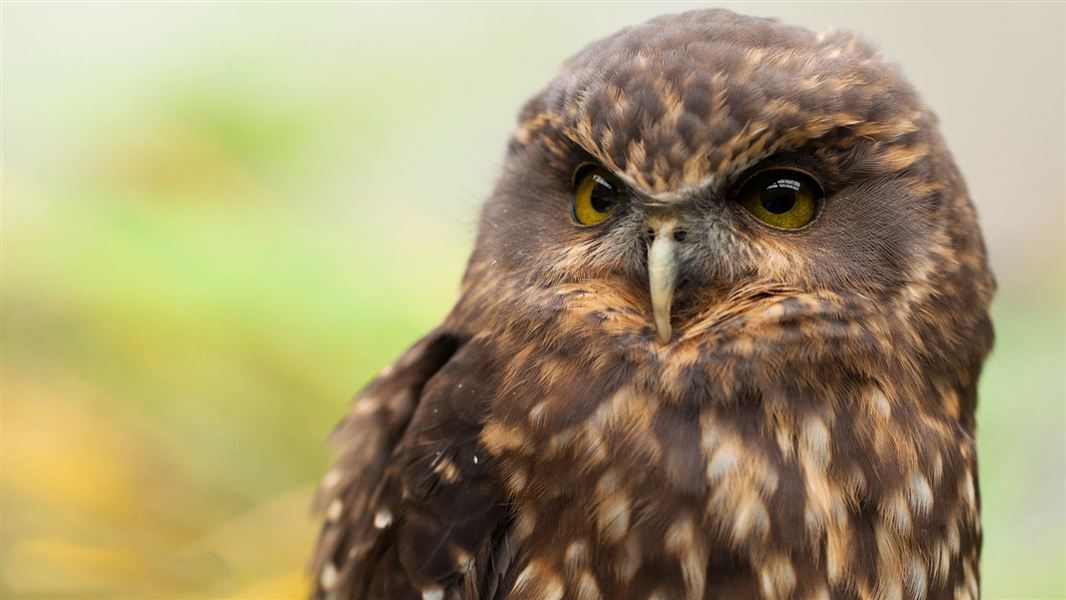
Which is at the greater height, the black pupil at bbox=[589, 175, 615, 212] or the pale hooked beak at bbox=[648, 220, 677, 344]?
the black pupil at bbox=[589, 175, 615, 212]

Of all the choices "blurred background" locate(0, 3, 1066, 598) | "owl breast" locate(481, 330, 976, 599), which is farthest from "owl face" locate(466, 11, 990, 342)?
"blurred background" locate(0, 3, 1066, 598)

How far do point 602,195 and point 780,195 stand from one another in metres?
0.26

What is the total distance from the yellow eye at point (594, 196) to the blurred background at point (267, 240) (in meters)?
0.39

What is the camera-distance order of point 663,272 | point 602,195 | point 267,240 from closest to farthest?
point 663,272 < point 602,195 < point 267,240

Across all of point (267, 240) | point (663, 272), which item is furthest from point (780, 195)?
point (267, 240)

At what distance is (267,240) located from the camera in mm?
3004

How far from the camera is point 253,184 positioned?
3041 mm

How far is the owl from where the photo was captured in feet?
Answer: 4.68

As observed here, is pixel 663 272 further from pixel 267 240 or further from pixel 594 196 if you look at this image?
pixel 267 240

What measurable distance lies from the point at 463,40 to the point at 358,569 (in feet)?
7.61

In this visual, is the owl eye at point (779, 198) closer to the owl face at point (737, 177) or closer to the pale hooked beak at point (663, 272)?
the owl face at point (737, 177)

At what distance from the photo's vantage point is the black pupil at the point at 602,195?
152 centimetres

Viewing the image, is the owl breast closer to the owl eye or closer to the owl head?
the owl head

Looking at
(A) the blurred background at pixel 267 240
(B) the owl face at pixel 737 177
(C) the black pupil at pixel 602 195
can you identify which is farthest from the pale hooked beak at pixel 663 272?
(A) the blurred background at pixel 267 240
